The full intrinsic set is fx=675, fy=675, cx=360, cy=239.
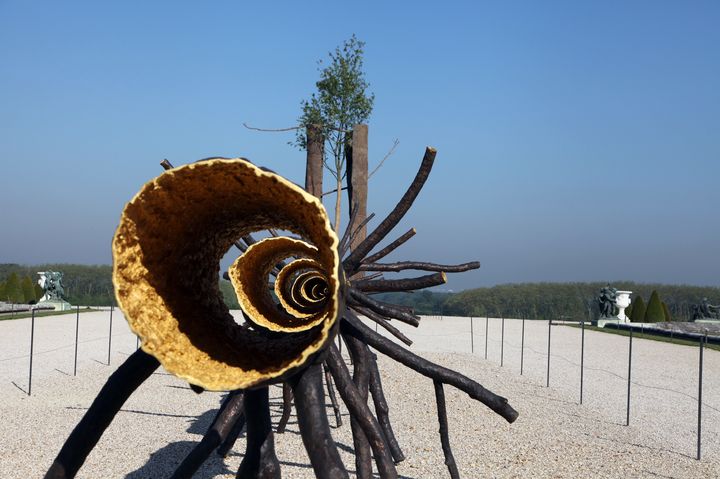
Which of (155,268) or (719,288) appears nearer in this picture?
(155,268)

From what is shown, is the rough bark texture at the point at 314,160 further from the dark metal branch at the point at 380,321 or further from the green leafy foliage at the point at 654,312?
the green leafy foliage at the point at 654,312

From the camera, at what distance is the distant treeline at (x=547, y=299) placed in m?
34.2

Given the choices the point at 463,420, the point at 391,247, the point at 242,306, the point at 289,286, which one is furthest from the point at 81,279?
the point at 242,306

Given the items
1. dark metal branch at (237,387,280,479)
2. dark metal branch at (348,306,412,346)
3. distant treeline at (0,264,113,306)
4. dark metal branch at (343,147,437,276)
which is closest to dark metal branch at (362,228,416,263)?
dark metal branch at (348,306,412,346)

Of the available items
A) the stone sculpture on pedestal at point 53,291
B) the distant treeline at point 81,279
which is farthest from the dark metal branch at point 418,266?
the distant treeline at point 81,279

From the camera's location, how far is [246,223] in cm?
287

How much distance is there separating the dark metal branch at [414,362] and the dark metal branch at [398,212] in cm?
34

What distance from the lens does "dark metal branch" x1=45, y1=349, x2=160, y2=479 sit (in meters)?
2.85

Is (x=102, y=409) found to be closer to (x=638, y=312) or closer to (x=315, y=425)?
(x=315, y=425)

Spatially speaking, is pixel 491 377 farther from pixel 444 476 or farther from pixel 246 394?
pixel 246 394

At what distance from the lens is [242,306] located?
3.25 meters

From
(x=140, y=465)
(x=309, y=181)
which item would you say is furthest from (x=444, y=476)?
(x=309, y=181)

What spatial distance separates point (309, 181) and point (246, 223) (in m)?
12.8

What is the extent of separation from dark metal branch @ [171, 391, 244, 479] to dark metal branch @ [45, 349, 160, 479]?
73 centimetres
